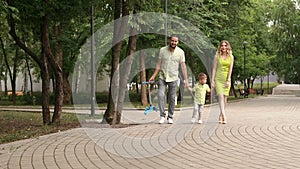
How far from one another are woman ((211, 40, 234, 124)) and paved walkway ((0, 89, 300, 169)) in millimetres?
1225

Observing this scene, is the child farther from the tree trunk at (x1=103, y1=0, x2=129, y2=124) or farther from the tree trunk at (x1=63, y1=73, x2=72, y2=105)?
the tree trunk at (x1=63, y1=73, x2=72, y2=105)

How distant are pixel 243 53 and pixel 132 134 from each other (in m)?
32.7

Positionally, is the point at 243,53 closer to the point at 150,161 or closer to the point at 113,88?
the point at 113,88

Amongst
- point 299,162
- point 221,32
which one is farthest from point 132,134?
point 221,32

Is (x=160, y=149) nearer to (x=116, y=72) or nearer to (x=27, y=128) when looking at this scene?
(x=116, y=72)

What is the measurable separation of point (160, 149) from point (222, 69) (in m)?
4.12

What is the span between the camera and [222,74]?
10.7 metres

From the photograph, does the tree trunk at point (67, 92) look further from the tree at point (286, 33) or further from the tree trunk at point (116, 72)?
the tree at point (286, 33)

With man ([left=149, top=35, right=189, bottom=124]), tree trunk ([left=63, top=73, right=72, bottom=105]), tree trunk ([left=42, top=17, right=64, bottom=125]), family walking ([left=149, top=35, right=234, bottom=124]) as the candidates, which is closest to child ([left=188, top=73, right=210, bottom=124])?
family walking ([left=149, top=35, right=234, bottom=124])

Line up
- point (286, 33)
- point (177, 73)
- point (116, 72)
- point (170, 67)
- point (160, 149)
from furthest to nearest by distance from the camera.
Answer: point (286, 33) → point (116, 72) → point (177, 73) → point (170, 67) → point (160, 149)

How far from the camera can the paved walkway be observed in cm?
604

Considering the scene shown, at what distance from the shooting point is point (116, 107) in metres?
12.1

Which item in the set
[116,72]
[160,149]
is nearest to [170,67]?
[116,72]

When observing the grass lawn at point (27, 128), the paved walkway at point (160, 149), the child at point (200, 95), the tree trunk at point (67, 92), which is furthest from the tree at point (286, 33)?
the paved walkway at point (160, 149)
